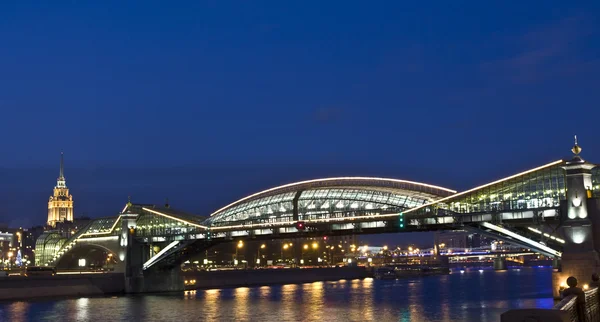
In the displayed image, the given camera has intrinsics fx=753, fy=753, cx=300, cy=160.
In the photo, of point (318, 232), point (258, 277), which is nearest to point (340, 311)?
point (318, 232)

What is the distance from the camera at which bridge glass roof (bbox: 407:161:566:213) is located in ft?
200

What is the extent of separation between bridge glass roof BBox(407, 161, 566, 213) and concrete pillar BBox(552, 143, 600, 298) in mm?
1922

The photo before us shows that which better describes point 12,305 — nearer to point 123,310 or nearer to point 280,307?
point 123,310

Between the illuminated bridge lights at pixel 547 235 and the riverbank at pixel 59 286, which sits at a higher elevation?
the illuminated bridge lights at pixel 547 235

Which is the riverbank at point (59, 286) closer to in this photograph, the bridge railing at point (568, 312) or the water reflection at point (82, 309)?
the water reflection at point (82, 309)

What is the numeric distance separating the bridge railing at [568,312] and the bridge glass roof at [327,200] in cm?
4486

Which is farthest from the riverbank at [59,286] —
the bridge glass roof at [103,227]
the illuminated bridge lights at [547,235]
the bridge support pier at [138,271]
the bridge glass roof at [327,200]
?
the illuminated bridge lights at [547,235]

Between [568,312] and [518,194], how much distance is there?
152 feet

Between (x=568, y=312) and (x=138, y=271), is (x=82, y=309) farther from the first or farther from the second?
(x=568, y=312)

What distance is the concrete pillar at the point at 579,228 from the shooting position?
55.0m

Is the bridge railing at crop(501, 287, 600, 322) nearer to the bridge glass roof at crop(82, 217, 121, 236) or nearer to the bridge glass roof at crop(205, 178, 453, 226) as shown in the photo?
the bridge glass roof at crop(205, 178, 453, 226)

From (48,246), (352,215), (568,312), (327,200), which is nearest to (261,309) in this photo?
(352,215)

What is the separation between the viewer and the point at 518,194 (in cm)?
6334

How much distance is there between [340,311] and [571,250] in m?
18.9
